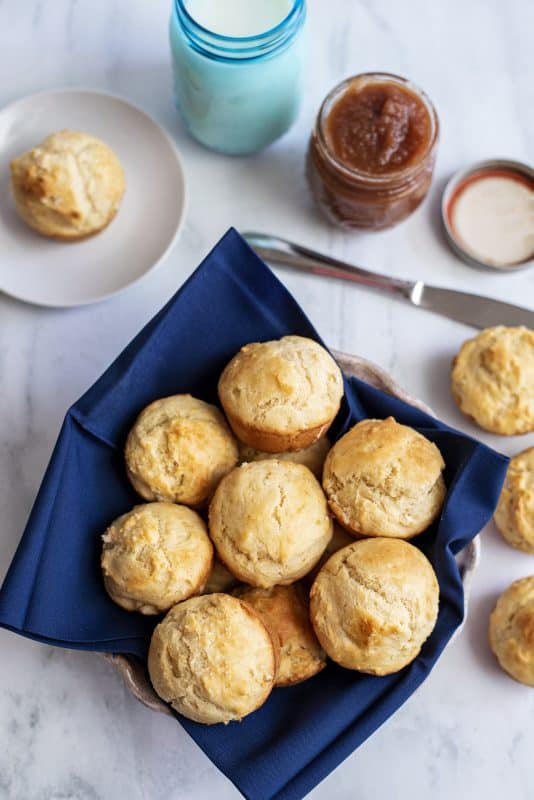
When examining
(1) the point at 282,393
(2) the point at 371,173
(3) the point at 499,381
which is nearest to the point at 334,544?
(1) the point at 282,393

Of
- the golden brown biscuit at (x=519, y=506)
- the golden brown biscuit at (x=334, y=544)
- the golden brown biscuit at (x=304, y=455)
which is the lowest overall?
the golden brown biscuit at (x=519, y=506)

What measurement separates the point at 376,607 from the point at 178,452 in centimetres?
49

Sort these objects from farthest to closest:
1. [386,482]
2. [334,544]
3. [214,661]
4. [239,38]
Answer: [239,38] → [334,544] → [386,482] → [214,661]

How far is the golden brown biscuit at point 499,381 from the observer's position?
2254 mm

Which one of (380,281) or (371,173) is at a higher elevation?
(371,173)

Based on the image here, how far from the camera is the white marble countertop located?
2150mm

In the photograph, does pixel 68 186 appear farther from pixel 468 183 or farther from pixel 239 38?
pixel 468 183

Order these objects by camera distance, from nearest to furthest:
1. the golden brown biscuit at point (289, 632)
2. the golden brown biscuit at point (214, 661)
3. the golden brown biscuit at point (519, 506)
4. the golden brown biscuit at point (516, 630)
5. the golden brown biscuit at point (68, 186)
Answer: the golden brown biscuit at point (214, 661), the golden brown biscuit at point (289, 632), the golden brown biscuit at point (516, 630), the golden brown biscuit at point (519, 506), the golden brown biscuit at point (68, 186)

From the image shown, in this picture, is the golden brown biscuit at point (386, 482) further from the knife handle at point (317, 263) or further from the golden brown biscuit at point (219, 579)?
the knife handle at point (317, 263)

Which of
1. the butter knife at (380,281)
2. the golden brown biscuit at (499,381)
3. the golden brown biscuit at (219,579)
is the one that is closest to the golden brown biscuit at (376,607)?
the golden brown biscuit at (219,579)

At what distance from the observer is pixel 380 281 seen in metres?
2.42

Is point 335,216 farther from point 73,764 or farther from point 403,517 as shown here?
point 73,764

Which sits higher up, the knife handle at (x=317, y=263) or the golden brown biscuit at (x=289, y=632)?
the knife handle at (x=317, y=263)

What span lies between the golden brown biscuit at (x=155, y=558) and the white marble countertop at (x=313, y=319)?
441 mm
